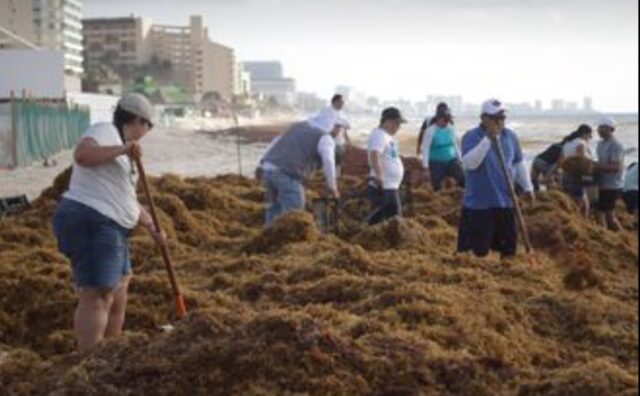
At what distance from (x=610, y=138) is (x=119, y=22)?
4978 inches

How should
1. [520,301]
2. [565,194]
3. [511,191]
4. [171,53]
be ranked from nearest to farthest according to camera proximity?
[520,301] → [511,191] → [565,194] → [171,53]

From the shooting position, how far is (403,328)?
483 cm

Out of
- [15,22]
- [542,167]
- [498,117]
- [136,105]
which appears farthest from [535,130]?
[136,105]

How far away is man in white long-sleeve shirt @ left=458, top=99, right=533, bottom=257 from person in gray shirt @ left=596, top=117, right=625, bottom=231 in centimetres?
336

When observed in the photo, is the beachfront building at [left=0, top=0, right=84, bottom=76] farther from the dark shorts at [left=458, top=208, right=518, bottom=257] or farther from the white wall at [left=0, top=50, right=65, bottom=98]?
the dark shorts at [left=458, top=208, right=518, bottom=257]

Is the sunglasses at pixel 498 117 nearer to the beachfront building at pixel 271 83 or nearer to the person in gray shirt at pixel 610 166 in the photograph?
the person in gray shirt at pixel 610 166

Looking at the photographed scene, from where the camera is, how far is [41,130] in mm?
23031

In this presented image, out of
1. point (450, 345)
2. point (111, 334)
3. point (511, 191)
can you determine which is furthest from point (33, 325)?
point (511, 191)

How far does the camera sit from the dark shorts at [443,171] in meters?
12.7

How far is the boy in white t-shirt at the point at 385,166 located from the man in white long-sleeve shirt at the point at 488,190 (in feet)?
6.25

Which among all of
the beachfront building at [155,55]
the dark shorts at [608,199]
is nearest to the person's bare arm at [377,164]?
the dark shorts at [608,199]

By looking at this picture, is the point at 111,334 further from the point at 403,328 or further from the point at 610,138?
the point at 610,138

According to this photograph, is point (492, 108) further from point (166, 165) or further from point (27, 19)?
point (166, 165)

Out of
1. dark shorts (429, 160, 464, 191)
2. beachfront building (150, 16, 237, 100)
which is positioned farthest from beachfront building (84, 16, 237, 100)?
dark shorts (429, 160, 464, 191)
